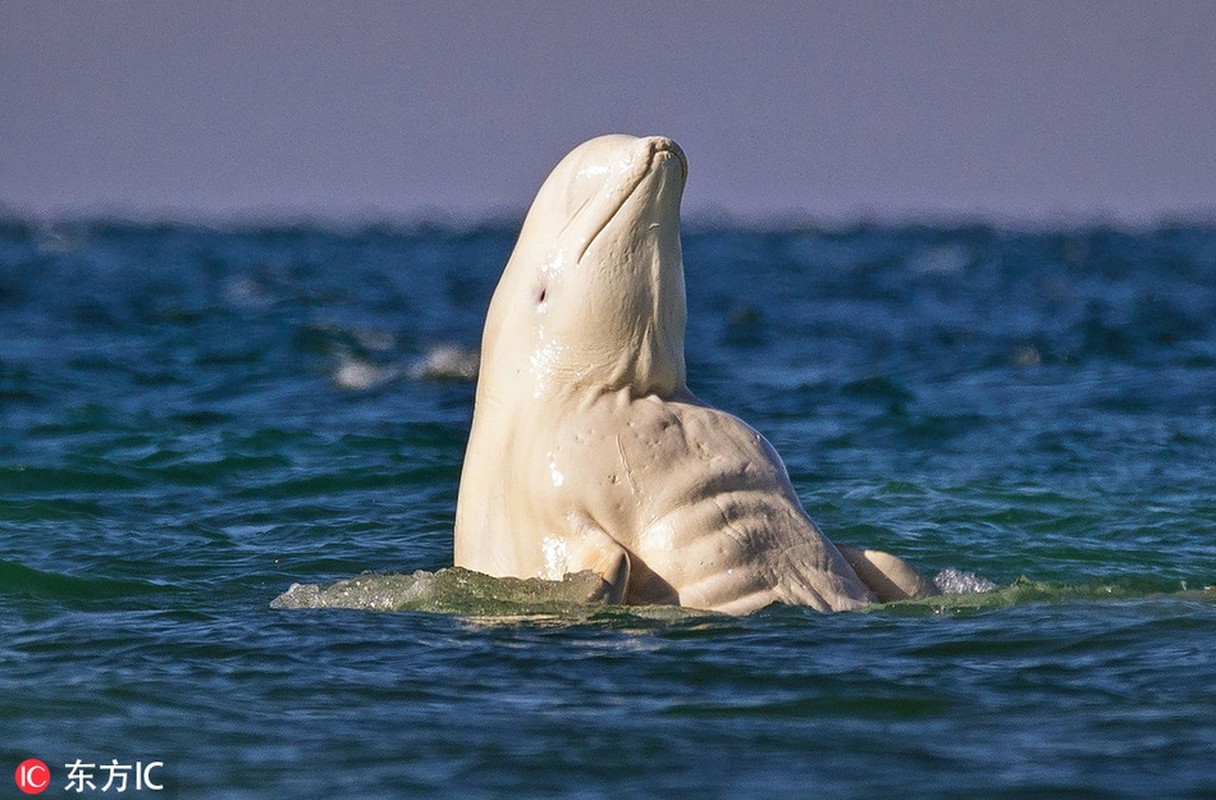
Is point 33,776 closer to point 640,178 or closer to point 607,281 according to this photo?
point 607,281

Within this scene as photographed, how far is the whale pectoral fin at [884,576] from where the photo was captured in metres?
8.09

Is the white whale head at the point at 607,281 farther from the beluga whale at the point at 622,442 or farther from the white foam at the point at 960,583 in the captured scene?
the white foam at the point at 960,583

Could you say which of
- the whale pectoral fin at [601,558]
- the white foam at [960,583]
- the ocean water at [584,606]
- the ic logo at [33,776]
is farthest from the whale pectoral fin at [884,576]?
the ic logo at [33,776]

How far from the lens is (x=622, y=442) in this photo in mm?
7621

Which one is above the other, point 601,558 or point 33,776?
point 601,558

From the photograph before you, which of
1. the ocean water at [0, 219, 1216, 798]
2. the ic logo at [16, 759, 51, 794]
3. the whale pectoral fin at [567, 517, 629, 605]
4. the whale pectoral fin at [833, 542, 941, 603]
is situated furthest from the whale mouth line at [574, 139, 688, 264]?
the ic logo at [16, 759, 51, 794]

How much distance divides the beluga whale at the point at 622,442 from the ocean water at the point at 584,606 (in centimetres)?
18

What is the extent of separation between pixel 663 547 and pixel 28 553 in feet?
13.4

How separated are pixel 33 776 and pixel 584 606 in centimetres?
223

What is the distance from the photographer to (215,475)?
13.1m

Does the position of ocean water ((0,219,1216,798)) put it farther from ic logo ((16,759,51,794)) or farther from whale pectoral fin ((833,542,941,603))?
whale pectoral fin ((833,542,941,603))

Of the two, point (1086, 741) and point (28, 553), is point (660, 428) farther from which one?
point (28, 553)

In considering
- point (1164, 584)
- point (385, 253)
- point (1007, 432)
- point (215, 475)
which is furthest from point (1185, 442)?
point (385, 253)

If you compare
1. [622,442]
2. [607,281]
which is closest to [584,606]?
[622,442]
